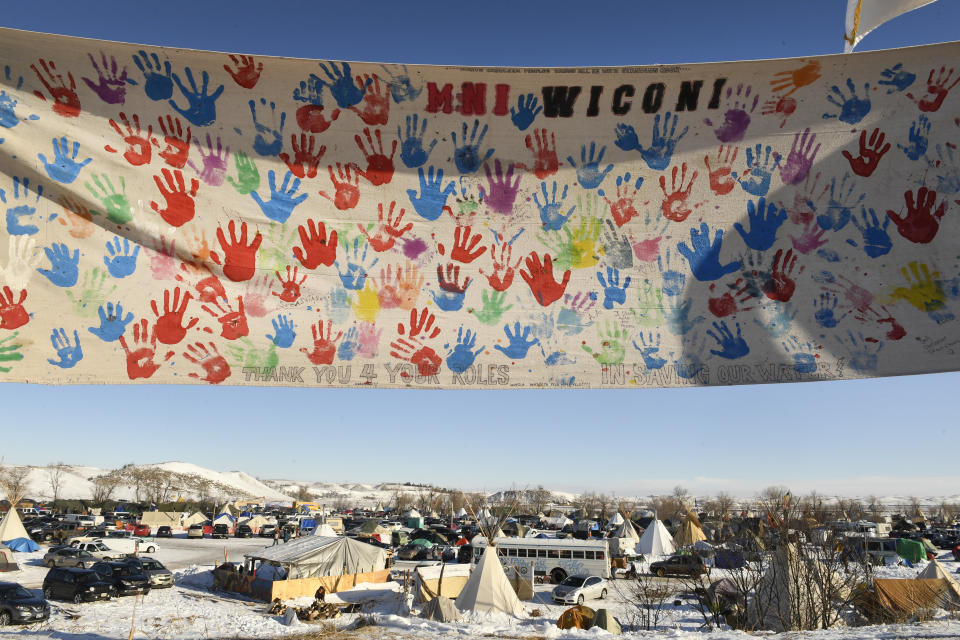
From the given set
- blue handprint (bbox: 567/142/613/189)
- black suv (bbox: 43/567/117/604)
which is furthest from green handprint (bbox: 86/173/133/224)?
black suv (bbox: 43/567/117/604)

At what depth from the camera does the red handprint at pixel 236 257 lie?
3408 millimetres

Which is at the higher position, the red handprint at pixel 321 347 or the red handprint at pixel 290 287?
the red handprint at pixel 290 287

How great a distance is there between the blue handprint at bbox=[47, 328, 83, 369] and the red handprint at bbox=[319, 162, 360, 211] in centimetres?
157

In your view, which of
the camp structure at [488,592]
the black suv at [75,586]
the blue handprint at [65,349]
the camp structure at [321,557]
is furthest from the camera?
the camp structure at [321,557]

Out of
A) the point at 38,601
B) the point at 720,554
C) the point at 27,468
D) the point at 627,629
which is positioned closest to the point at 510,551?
the point at 627,629

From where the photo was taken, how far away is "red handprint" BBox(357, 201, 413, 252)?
350 centimetres

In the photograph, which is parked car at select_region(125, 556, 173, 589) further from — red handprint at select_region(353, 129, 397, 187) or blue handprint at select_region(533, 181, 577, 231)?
blue handprint at select_region(533, 181, 577, 231)

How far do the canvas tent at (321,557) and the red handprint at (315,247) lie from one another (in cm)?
2226

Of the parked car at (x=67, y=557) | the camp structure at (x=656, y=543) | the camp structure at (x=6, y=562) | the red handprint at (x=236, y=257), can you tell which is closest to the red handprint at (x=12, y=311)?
the red handprint at (x=236, y=257)

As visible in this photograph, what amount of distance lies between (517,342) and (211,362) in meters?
1.73

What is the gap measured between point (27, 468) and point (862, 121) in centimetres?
16350

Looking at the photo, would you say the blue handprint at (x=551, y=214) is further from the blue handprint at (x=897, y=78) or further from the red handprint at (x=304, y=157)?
the blue handprint at (x=897, y=78)

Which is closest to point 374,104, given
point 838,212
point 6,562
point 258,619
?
point 838,212

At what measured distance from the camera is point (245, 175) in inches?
135
